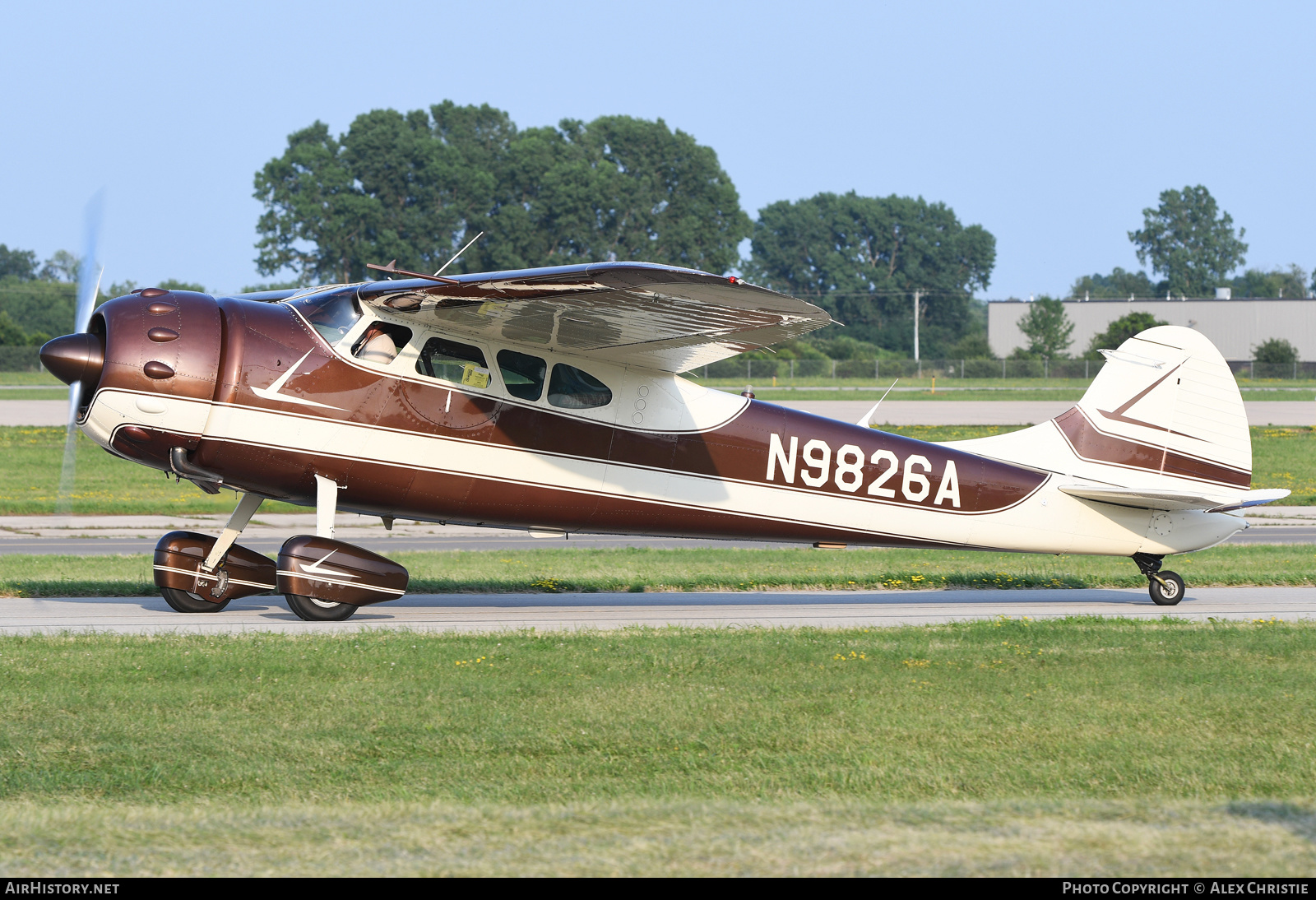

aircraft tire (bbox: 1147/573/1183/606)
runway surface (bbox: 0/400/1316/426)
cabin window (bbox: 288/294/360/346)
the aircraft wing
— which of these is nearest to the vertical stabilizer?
aircraft tire (bbox: 1147/573/1183/606)

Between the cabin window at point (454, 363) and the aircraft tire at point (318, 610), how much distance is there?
2189 millimetres

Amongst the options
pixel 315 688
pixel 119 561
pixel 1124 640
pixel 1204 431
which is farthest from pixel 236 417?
pixel 1204 431

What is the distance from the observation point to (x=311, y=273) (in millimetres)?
86688

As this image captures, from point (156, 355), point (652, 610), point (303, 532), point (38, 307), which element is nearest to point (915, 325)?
point (38, 307)

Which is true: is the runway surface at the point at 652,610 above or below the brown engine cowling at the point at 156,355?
below

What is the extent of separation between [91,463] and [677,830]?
28.6m

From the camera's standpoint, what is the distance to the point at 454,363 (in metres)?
11.3

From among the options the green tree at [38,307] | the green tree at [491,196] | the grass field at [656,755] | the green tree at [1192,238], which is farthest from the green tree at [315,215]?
the green tree at [1192,238]

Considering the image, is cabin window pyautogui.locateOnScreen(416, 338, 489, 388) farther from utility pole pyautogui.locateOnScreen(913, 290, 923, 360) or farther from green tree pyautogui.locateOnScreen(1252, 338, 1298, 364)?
utility pole pyautogui.locateOnScreen(913, 290, 923, 360)

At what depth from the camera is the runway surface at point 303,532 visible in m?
18.2

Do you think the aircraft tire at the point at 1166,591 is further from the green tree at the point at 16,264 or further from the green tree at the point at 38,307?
the green tree at the point at 16,264

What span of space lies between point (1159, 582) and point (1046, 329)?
84430 millimetres

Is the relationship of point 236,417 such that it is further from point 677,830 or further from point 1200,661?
point 1200,661
